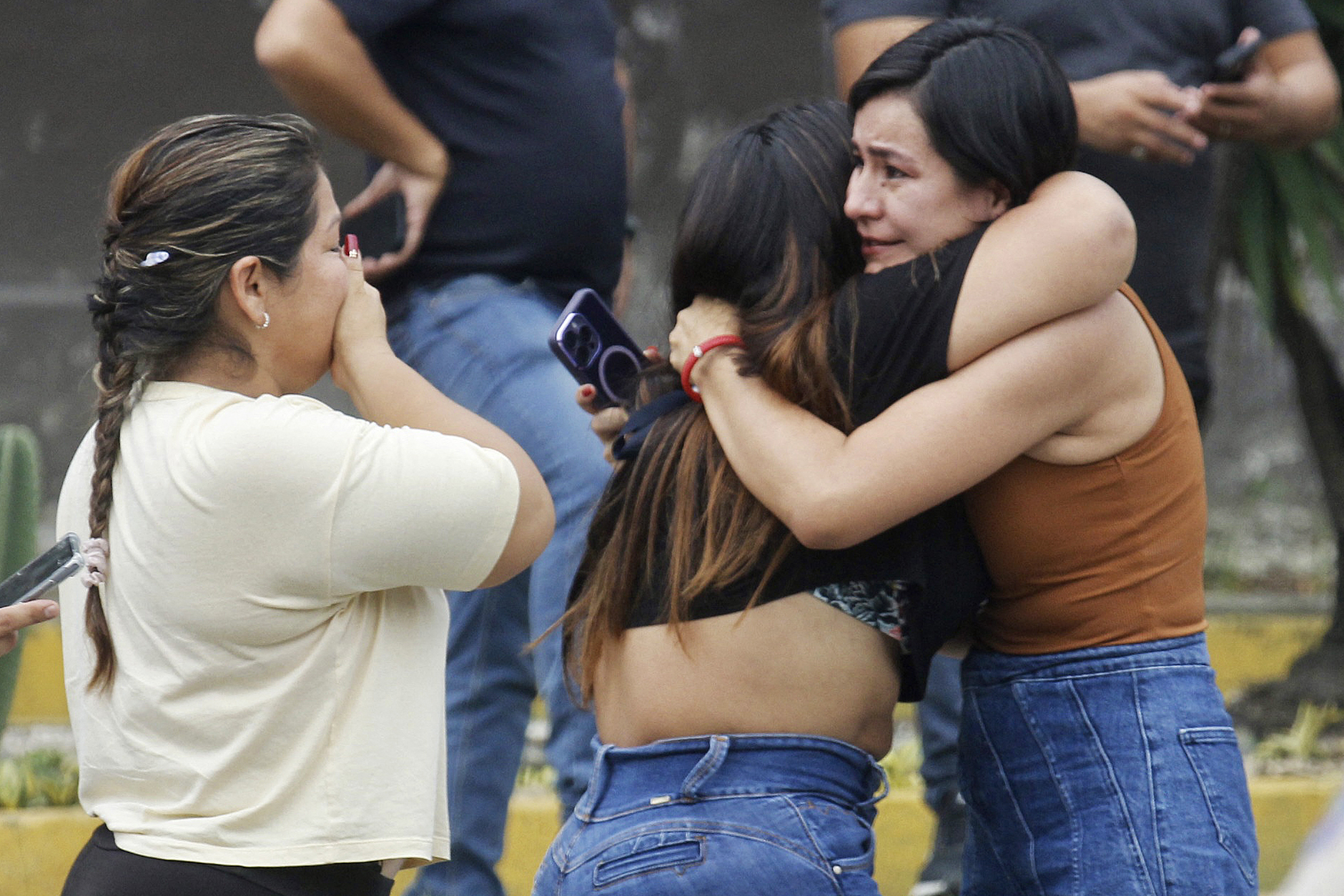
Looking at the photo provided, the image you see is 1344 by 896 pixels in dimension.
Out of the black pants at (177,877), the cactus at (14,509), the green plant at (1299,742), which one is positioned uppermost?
the black pants at (177,877)

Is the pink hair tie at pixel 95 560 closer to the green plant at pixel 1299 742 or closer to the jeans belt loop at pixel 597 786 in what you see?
the jeans belt loop at pixel 597 786

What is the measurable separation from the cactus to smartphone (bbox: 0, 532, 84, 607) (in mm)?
1286

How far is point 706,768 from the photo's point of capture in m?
1.70

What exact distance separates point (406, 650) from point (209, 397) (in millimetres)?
364

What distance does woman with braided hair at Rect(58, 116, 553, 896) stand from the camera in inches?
64.4

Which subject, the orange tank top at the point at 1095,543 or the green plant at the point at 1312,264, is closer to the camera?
the orange tank top at the point at 1095,543

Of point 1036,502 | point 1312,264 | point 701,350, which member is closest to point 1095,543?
point 1036,502

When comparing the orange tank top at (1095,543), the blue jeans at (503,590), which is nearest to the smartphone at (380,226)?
the blue jeans at (503,590)

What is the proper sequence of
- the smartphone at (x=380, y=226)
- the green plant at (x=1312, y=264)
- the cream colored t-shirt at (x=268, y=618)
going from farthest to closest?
the green plant at (x=1312, y=264) → the smartphone at (x=380, y=226) → the cream colored t-shirt at (x=268, y=618)

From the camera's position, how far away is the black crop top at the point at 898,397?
68.4 inches

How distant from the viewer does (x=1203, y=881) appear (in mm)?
1667

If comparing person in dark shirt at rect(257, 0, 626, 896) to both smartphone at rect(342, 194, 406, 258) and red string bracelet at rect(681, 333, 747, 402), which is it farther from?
red string bracelet at rect(681, 333, 747, 402)

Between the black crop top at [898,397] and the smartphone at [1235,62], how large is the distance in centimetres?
125

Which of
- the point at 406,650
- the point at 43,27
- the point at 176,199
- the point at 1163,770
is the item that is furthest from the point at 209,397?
the point at 43,27
